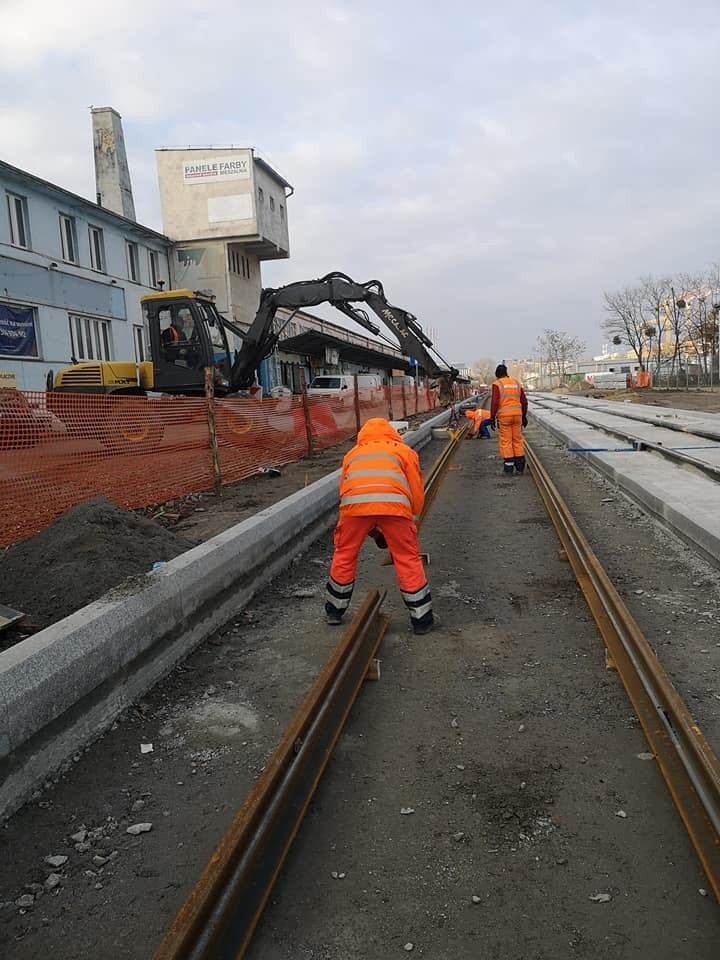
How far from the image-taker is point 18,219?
21.0 meters

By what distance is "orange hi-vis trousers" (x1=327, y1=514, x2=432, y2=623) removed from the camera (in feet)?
15.9

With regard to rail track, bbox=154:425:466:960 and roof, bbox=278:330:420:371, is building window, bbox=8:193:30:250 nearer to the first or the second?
roof, bbox=278:330:420:371

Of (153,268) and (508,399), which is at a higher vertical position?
(153,268)

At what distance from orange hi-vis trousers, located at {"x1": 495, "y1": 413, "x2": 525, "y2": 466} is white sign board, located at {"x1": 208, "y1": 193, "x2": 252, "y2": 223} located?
917 inches

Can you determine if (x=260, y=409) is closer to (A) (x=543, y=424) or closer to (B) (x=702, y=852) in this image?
(B) (x=702, y=852)

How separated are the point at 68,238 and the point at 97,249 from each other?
1613mm

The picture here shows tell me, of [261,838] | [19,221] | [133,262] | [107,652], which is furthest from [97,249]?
[261,838]

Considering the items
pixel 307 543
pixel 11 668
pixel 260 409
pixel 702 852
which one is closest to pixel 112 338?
pixel 260 409

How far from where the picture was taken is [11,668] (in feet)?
10.0

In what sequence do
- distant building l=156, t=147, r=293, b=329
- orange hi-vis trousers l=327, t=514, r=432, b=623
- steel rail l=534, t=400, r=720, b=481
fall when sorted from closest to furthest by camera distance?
orange hi-vis trousers l=327, t=514, r=432, b=623, steel rail l=534, t=400, r=720, b=481, distant building l=156, t=147, r=293, b=329

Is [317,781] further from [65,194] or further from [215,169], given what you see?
[215,169]

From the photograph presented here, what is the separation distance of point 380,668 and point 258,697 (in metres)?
0.77

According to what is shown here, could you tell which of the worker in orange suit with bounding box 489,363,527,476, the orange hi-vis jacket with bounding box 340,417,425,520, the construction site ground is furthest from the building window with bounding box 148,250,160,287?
the orange hi-vis jacket with bounding box 340,417,425,520

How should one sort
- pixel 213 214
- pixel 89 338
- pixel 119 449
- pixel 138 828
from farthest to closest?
pixel 213 214
pixel 89 338
pixel 119 449
pixel 138 828
